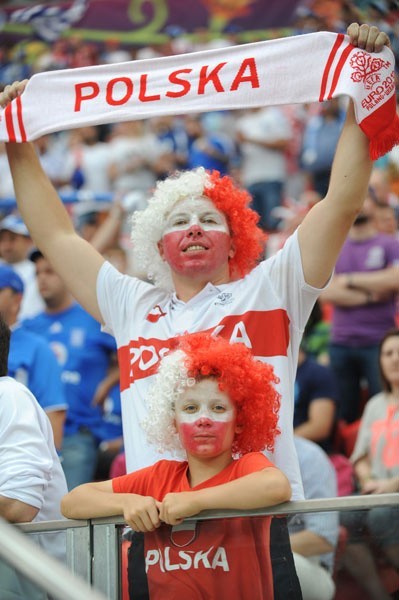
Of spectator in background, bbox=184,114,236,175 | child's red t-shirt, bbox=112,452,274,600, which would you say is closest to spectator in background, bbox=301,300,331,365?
spectator in background, bbox=184,114,236,175

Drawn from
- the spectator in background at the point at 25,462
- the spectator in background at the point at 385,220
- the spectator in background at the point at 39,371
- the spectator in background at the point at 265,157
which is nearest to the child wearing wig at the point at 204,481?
the spectator in background at the point at 25,462

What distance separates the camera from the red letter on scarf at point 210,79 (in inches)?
192

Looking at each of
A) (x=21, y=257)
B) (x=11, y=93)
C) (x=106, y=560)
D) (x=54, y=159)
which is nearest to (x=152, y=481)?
(x=106, y=560)

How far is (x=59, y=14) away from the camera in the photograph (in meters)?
8.72

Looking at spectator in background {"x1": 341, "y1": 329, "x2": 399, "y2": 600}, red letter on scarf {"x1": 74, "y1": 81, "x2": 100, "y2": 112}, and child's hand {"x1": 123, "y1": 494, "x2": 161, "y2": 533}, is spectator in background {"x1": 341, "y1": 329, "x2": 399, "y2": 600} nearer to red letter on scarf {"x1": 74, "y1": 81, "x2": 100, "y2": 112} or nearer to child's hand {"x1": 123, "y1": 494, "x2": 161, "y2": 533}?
child's hand {"x1": 123, "y1": 494, "x2": 161, "y2": 533}

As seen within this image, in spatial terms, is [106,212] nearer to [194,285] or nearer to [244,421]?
[194,285]

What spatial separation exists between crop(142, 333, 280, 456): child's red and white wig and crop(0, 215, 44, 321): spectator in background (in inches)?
184

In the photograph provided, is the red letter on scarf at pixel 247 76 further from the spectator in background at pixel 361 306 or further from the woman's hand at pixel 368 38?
the spectator in background at pixel 361 306

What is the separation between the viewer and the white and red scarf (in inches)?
178

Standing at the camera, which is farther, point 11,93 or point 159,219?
point 11,93

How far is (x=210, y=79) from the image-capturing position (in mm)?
4887

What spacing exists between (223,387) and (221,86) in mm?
1501

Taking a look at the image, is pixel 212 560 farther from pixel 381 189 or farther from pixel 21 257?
pixel 381 189

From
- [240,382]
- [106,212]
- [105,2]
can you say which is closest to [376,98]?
[240,382]
